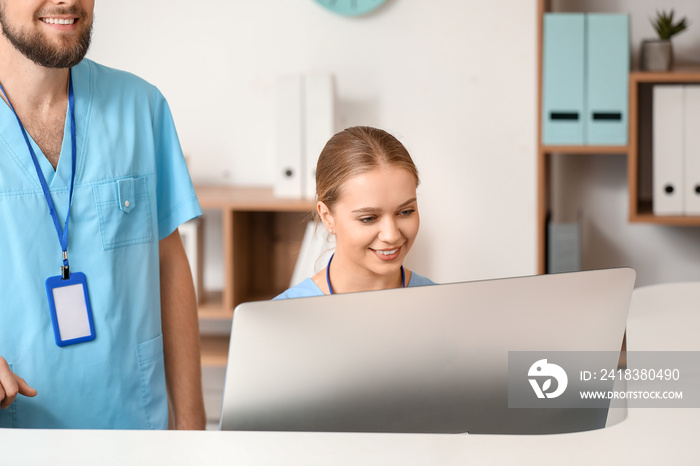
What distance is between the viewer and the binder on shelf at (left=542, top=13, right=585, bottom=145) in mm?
2469

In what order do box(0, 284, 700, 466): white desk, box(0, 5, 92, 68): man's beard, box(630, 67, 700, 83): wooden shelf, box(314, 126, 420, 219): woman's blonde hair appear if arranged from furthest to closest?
box(630, 67, 700, 83): wooden shelf → box(314, 126, 420, 219): woman's blonde hair → box(0, 5, 92, 68): man's beard → box(0, 284, 700, 466): white desk

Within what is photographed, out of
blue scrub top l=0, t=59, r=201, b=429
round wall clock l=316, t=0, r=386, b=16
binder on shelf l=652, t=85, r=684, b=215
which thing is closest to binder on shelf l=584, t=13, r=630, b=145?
binder on shelf l=652, t=85, r=684, b=215

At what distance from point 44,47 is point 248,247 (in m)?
1.73

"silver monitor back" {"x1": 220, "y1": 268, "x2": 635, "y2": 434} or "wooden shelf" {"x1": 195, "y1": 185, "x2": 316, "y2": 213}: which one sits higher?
"wooden shelf" {"x1": 195, "y1": 185, "x2": 316, "y2": 213}

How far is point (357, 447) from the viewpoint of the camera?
736mm

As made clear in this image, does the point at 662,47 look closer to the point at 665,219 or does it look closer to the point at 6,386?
the point at 665,219

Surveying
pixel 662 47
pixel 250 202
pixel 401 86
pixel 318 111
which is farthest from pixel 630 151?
pixel 250 202

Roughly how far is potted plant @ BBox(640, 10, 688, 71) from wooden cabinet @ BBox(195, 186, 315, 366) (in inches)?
48.2

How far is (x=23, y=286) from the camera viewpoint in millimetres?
1220

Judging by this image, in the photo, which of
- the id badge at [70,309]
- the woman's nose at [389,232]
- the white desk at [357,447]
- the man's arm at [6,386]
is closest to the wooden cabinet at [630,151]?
the woman's nose at [389,232]

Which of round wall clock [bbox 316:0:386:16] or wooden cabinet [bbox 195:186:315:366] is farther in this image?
round wall clock [bbox 316:0:386:16]

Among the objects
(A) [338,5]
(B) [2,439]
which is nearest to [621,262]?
(A) [338,5]

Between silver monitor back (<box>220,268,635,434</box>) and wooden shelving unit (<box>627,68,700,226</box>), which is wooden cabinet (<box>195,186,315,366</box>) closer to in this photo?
wooden shelving unit (<box>627,68,700,226</box>)

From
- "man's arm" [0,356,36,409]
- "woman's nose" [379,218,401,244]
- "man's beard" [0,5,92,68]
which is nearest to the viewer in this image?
"man's arm" [0,356,36,409]
